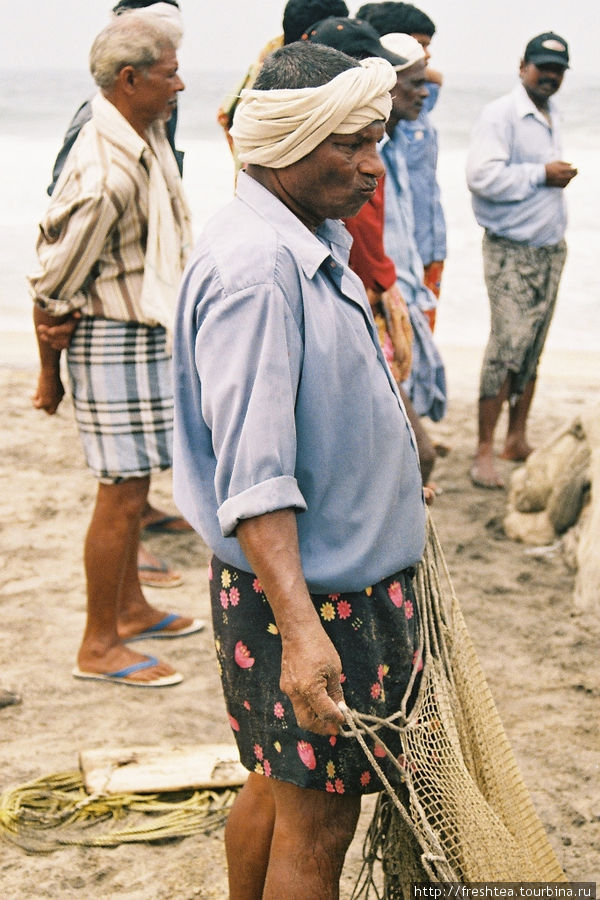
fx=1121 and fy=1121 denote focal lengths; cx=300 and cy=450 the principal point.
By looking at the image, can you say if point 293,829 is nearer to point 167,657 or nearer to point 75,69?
point 167,657

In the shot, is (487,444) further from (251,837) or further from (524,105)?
(251,837)

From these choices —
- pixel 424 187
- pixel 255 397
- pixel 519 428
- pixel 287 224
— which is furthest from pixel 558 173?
pixel 255 397

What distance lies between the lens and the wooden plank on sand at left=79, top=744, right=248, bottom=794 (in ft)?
10.2

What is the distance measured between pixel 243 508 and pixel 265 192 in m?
0.58

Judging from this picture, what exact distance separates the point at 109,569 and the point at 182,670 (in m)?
0.50

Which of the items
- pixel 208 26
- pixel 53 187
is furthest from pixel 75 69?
pixel 53 187

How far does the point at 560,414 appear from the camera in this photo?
7.28m

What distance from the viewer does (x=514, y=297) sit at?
6.10 meters

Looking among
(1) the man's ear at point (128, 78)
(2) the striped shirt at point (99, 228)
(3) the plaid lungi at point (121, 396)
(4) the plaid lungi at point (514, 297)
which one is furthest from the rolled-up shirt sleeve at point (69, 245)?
(4) the plaid lungi at point (514, 297)

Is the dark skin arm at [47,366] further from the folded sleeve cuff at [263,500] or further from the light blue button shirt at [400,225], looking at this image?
the folded sleeve cuff at [263,500]

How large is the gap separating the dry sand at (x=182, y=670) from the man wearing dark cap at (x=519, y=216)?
1.70ft

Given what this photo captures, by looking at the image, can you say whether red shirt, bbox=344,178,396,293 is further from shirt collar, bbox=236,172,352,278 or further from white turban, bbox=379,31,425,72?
shirt collar, bbox=236,172,352,278

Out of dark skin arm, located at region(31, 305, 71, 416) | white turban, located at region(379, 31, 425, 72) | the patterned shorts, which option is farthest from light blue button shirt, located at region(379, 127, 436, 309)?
the patterned shorts

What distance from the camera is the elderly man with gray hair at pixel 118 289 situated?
347 cm
